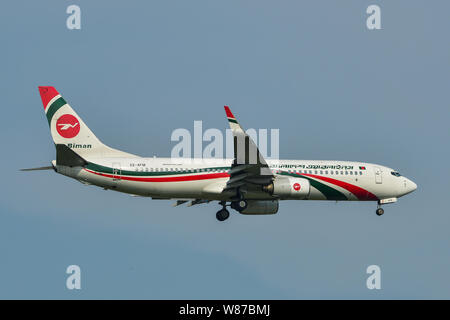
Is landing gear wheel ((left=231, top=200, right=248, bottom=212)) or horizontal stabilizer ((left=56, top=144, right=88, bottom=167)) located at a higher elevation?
horizontal stabilizer ((left=56, top=144, right=88, bottom=167))

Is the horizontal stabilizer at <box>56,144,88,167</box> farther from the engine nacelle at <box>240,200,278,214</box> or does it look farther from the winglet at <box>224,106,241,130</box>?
the engine nacelle at <box>240,200,278,214</box>

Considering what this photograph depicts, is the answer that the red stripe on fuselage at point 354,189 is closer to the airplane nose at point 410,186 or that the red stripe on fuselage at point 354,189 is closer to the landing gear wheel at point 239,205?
the airplane nose at point 410,186

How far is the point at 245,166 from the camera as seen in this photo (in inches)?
1912

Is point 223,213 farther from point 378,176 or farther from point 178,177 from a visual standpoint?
point 378,176

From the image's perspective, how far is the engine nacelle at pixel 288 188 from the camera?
49250mm

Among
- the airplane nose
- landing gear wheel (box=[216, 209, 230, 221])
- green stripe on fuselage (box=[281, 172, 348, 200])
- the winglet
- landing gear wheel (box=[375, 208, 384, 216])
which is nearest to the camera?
the winglet

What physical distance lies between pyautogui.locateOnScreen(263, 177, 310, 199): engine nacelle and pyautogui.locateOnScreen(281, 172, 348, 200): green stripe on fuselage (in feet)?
5.92

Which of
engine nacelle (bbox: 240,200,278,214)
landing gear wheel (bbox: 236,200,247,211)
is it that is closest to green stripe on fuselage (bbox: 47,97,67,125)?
landing gear wheel (bbox: 236,200,247,211)

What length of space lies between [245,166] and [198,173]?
3.28 meters

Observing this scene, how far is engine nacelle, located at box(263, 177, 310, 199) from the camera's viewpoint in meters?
49.2

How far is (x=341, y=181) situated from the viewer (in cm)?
5281

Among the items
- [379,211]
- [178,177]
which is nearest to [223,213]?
[178,177]

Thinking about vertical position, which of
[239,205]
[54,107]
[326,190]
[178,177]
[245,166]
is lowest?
[239,205]

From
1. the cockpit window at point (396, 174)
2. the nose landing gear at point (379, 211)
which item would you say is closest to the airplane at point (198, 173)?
the nose landing gear at point (379, 211)
